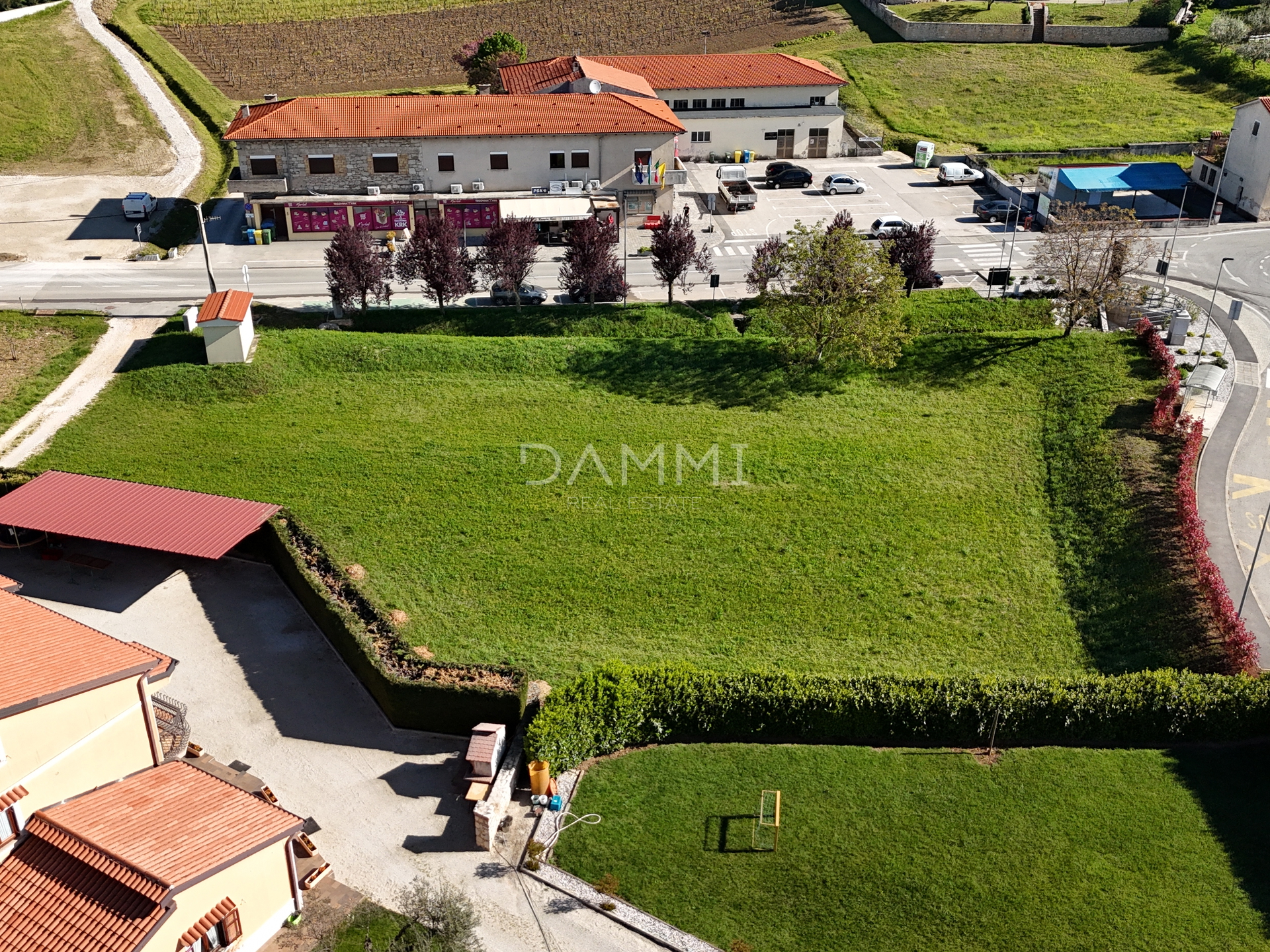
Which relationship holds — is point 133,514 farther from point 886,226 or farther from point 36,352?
point 886,226

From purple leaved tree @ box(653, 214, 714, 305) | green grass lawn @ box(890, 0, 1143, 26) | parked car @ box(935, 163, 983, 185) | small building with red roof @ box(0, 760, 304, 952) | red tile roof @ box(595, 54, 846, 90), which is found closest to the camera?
small building with red roof @ box(0, 760, 304, 952)

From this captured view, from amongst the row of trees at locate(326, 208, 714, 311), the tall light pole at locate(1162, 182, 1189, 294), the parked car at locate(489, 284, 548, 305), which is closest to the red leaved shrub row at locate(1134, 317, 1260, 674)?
the tall light pole at locate(1162, 182, 1189, 294)

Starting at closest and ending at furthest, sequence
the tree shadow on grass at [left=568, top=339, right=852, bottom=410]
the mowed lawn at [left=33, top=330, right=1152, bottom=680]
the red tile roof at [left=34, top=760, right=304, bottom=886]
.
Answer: the red tile roof at [left=34, top=760, right=304, bottom=886] → the mowed lawn at [left=33, top=330, right=1152, bottom=680] → the tree shadow on grass at [left=568, top=339, right=852, bottom=410]

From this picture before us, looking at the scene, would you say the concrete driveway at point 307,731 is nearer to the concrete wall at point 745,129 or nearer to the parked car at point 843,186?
the parked car at point 843,186

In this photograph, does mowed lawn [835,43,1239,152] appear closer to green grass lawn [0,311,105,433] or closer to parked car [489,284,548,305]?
parked car [489,284,548,305]

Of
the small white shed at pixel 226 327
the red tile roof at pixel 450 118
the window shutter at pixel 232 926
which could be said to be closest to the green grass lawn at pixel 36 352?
the small white shed at pixel 226 327

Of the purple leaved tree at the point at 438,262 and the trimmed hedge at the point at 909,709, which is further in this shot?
the purple leaved tree at the point at 438,262

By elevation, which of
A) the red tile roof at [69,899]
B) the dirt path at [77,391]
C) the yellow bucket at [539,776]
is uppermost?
the red tile roof at [69,899]

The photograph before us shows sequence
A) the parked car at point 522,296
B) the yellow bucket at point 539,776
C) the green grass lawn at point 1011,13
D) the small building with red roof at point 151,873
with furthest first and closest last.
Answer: the green grass lawn at point 1011,13
the parked car at point 522,296
the yellow bucket at point 539,776
the small building with red roof at point 151,873
